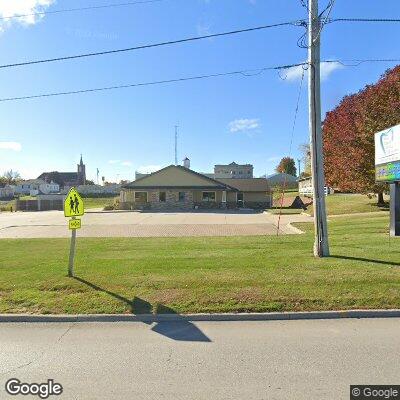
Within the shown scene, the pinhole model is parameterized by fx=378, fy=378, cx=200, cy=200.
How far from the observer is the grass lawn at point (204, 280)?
6.38 m

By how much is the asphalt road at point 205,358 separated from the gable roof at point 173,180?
37.2 m

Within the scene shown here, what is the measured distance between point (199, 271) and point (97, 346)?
364 cm

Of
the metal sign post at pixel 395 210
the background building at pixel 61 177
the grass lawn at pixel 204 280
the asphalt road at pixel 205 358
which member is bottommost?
the asphalt road at pixel 205 358

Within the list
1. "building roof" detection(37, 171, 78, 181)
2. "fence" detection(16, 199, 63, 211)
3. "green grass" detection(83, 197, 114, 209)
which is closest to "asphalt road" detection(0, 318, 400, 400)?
"fence" detection(16, 199, 63, 211)

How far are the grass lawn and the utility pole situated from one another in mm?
703

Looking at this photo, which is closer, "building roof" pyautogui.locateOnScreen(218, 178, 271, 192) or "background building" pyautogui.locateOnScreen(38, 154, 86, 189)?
"building roof" pyautogui.locateOnScreen(218, 178, 271, 192)

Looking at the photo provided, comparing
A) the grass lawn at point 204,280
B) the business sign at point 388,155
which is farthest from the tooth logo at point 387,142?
the grass lawn at point 204,280

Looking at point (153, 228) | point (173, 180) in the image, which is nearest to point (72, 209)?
point (153, 228)

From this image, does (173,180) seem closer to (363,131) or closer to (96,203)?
(363,131)

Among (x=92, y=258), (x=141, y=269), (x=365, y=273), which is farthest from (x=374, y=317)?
(x=92, y=258)

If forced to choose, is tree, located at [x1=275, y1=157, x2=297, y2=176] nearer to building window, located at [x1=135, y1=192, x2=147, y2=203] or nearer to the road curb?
building window, located at [x1=135, y1=192, x2=147, y2=203]

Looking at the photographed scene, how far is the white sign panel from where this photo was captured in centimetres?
1270

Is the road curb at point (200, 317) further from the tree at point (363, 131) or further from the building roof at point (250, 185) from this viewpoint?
the building roof at point (250, 185)

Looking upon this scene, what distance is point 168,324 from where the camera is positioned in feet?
19.0
